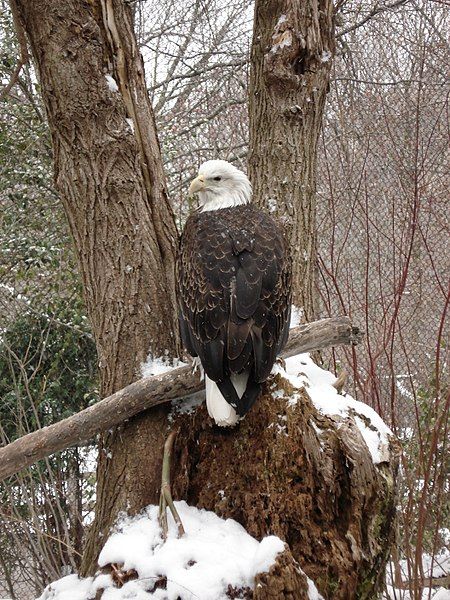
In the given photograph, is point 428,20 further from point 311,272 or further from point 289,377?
point 289,377

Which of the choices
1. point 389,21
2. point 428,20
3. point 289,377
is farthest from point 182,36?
point 289,377

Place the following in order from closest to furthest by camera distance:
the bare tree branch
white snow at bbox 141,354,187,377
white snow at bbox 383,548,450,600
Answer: white snow at bbox 141,354,187,377, white snow at bbox 383,548,450,600, the bare tree branch

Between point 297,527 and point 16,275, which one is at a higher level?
point 16,275

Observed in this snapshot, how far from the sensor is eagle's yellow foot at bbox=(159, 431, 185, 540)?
1.89 meters

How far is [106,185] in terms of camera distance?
2328 millimetres

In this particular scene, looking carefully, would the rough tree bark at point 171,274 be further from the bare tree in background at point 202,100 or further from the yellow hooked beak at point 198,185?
the bare tree in background at point 202,100

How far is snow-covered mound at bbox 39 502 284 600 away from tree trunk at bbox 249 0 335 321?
39.7 inches

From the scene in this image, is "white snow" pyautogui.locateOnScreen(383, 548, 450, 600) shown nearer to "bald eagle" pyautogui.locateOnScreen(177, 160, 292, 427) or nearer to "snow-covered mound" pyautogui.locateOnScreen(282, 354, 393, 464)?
→ "snow-covered mound" pyautogui.locateOnScreen(282, 354, 393, 464)

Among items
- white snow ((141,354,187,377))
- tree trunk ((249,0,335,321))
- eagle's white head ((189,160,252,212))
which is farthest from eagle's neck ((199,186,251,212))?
white snow ((141,354,187,377))

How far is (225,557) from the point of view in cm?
178

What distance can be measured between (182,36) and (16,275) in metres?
2.33

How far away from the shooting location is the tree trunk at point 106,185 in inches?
89.7

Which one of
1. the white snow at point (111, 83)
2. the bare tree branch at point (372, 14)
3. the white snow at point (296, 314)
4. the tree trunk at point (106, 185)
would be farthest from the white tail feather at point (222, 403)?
the bare tree branch at point (372, 14)

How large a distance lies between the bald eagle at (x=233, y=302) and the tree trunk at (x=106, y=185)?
0.16 meters
